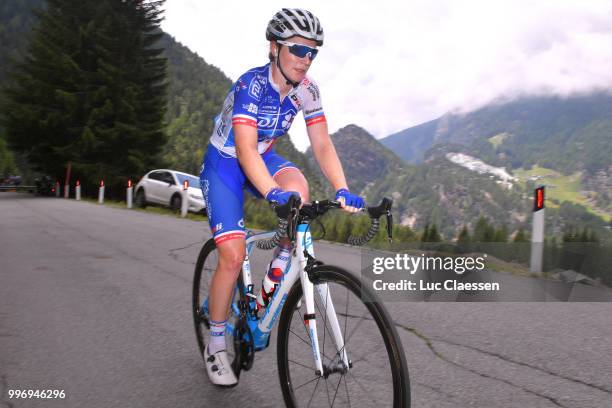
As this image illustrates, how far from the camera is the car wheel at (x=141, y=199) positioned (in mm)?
21656

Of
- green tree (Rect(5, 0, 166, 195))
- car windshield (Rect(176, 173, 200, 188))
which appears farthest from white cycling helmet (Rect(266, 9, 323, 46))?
green tree (Rect(5, 0, 166, 195))

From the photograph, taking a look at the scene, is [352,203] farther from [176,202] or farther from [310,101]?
[176,202]

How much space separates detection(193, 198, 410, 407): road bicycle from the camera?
8.00ft

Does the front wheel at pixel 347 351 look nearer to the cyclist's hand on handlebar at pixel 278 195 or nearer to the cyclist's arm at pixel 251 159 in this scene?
the cyclist's hand on handlebar at pixel 278 195

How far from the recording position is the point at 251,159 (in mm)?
3021

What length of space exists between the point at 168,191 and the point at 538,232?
14.4 meters

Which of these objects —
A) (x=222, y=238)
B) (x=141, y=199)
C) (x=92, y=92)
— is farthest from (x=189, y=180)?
(x=92, y=92)

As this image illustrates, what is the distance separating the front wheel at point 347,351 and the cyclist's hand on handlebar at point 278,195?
0.35 meters

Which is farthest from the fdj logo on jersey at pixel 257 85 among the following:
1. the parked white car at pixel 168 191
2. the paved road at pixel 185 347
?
the parked white car at pixel 168 191

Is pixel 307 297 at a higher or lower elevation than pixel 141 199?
lower

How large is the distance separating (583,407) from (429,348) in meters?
1.34

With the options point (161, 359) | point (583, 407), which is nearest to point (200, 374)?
point (161, 359)

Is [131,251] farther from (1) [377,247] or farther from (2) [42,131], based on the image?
(2) [42,131]

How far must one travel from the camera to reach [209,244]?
4.03 meters
